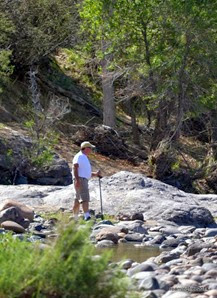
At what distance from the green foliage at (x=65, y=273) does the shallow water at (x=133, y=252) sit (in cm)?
524

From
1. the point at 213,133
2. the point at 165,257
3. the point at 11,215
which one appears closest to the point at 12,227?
the point at 11,215

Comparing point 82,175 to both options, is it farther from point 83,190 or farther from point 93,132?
point 93,132

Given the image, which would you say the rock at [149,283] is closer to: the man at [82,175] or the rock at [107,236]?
the rock at [107,236]

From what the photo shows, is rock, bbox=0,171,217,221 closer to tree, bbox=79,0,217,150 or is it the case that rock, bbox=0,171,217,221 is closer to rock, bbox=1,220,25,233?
rock, bbox=1,220,25,233

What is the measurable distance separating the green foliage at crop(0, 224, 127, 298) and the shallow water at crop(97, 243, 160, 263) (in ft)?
17.2

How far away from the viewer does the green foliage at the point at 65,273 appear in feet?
24.7

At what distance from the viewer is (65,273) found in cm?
755


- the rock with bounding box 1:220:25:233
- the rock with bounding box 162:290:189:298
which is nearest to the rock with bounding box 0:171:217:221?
the rock with bounding box 1:220:25:233

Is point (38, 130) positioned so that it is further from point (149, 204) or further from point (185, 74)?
point (149, 204)

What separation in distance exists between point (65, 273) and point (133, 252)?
6.80 meters

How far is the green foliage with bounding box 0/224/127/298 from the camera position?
7539 mm

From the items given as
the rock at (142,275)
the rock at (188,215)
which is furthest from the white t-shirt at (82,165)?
the rock at (142,275)

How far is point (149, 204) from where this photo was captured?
61.3 ft

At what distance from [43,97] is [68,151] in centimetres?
419
